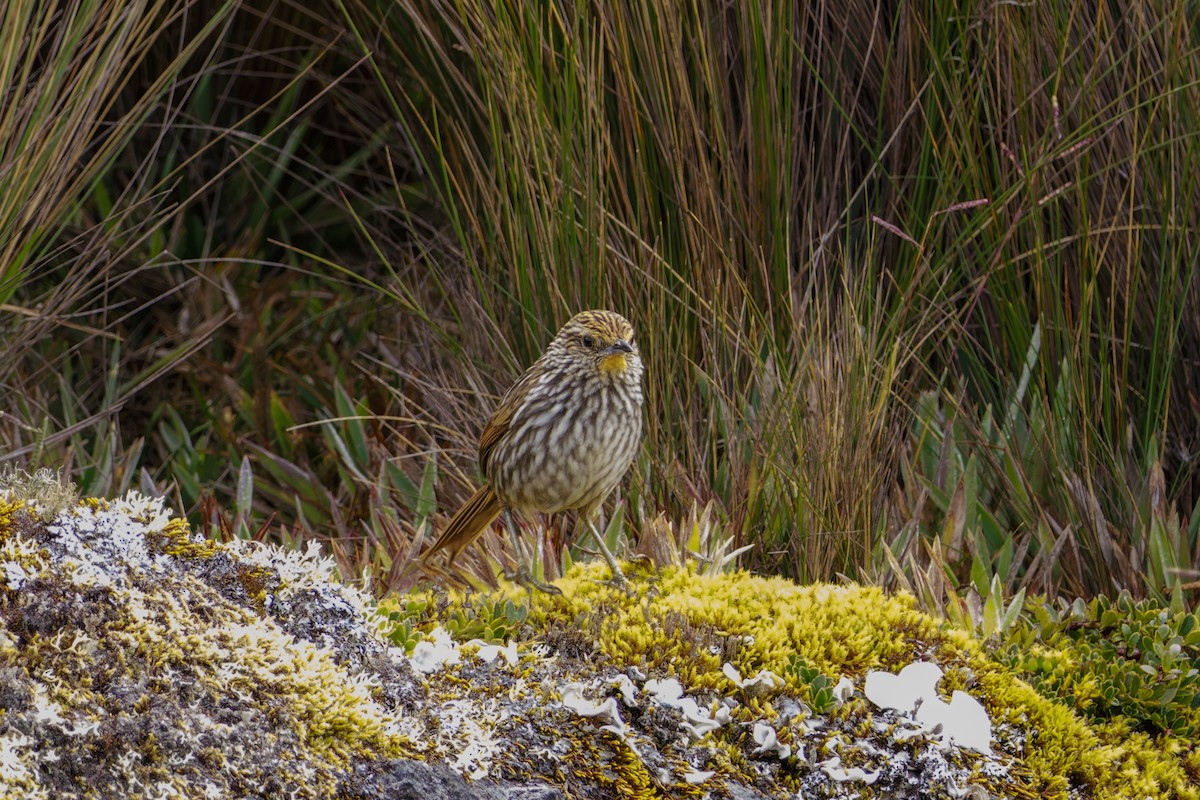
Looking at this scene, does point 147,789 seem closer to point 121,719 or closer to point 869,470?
point 121,719

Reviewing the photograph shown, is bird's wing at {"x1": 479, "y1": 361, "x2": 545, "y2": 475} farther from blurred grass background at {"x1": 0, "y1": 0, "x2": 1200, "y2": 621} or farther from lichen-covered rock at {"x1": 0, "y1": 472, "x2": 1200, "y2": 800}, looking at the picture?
lichen-covered rock at {"x1": 0, "y1": 472, "x2": 1200, "y2": 800}

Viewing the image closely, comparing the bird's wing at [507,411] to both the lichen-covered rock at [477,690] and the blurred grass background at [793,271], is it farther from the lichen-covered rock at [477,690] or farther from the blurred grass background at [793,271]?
the lichen-covered rock at [477,690]

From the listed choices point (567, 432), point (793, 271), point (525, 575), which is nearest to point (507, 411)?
point (567, 432)

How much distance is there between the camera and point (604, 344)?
3.60m

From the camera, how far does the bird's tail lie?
3721mm

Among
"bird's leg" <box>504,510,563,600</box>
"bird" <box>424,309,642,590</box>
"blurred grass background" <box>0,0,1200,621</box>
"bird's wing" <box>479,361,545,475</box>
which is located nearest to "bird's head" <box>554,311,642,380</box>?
"bird" <box>424,309,642,590</box>

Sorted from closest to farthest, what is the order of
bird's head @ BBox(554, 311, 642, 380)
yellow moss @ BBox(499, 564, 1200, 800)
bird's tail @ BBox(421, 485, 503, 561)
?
1. yellow moss @ BBox(499, 564, 1200, 800)
2. bird's head @ BBox(554, 311, 642, 380)
3. bird's tail @ BBox(421, 485, 503, 561)

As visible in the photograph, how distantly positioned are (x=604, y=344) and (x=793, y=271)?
1121 millimetres

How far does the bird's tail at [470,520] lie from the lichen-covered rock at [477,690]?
670mm

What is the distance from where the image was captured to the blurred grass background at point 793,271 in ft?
11.7

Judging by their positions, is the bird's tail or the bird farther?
the bird's tail

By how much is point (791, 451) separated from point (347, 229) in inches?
144

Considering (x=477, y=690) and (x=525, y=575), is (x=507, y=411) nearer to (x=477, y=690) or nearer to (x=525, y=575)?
(x=525, y=575)

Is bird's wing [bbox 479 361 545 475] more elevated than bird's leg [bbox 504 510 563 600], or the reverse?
bird's wing [bbox 479 361 545 475]
